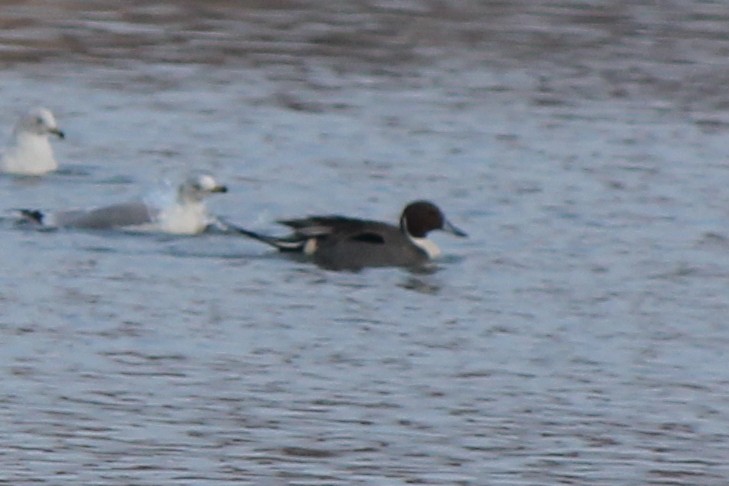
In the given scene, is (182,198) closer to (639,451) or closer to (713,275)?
(713,275)

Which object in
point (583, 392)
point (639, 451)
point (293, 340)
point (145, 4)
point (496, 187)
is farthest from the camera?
point (145, 4)

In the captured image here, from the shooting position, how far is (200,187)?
15.5m

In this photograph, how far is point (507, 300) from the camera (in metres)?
12.8

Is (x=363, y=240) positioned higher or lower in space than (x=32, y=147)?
lower

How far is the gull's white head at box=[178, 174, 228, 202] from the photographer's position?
15367 mm

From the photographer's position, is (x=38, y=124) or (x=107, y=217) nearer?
(x=107, y=217)

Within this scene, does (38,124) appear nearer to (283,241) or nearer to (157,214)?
(157,214)

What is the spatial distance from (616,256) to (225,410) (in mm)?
4908

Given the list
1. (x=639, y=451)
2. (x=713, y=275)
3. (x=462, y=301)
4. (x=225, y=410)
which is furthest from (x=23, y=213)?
(x=639, y=451)

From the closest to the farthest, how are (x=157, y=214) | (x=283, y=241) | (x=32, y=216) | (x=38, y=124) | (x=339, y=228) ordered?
1. (x=339, y=228)
2. (x=283, y=241)
3. (x=32, y=216)
4. (x=157, y=214)
5. (x=38, y=124)

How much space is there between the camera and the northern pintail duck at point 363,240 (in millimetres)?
14352

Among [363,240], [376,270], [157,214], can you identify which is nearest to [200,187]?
[157,214]

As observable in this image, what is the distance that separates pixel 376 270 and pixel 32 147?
3.56 m

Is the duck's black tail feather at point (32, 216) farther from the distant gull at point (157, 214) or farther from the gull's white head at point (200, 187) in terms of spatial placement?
the gull's white head at point (200, 187)
